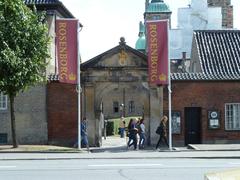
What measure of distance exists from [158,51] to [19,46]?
721 centimetres

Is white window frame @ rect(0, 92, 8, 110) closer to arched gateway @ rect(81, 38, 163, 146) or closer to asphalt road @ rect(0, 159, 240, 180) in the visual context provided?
arched gateway @ rect(81, 38, 163, 146)

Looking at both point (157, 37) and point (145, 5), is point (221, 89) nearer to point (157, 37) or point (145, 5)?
point (157, 37)

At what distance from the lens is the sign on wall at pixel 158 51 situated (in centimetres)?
3114

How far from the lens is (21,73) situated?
29.7 meters

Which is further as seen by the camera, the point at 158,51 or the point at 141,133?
the point at 141,133

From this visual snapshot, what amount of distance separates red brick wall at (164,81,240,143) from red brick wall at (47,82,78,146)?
5.33 metres

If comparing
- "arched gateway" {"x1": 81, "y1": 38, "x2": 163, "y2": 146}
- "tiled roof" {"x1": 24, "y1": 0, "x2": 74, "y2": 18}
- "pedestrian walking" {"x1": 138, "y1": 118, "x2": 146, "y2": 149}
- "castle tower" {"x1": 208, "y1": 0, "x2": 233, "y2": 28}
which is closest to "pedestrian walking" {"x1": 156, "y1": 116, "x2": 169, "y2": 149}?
"pedestrian walking" {"x1": 138, "y1": 118, "x2": 146, "y2": 149}

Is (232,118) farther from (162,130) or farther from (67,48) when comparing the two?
(67,48)

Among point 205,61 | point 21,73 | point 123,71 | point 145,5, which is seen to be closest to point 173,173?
point 21,73

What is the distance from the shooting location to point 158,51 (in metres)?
31.6

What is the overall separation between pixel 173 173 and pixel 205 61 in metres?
20.9

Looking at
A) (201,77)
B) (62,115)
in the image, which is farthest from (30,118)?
(201,77)

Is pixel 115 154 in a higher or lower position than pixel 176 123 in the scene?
lower

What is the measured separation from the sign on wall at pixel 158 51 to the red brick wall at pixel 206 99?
2.74 m
